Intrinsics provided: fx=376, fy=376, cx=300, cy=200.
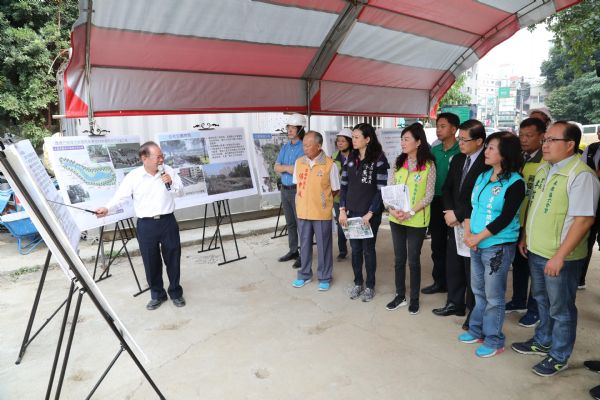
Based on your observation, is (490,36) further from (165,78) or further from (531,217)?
(165,78)

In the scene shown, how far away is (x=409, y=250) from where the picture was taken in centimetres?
323

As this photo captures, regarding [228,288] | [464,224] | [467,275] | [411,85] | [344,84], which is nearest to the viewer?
[464,224]

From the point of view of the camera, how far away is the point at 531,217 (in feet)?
8.02

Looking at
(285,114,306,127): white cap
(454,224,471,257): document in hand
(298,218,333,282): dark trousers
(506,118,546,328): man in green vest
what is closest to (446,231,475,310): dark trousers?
(454,224,471,257): document in hand

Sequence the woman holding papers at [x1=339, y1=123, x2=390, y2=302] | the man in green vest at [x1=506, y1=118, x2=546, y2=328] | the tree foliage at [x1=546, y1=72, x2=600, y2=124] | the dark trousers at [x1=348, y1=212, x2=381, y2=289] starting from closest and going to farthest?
the man in green vest at [x1=506, y1=118, x2=546, y2=328] < the woman holding papers at [x1=339, y1=123, x2=390, y2=302] < the dark trousers at [x1=348, y1=212, x2=381, y2=289] < the tree foliage at [x1=546, y1=72, x2=600, y2=124]

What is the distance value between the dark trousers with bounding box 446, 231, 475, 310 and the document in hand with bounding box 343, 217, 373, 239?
68 centimetres

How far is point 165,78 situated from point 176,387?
2.94 metres

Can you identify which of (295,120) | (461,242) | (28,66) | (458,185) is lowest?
(461,242)

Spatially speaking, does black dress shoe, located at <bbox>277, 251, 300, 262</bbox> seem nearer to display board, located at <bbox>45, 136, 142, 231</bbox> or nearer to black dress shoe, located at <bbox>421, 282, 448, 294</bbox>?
black dress shoe, located at <bbox>421, 282, 448, 294</bbox>

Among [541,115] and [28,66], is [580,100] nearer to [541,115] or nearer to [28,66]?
[541,115]

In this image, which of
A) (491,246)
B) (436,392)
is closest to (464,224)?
(491,246)

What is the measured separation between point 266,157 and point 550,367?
395cm

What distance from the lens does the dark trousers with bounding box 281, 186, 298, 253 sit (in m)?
4.59

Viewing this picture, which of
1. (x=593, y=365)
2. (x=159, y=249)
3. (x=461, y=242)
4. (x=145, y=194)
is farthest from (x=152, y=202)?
(x=593, y=365)
